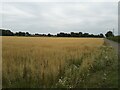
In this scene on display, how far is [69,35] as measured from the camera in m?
139

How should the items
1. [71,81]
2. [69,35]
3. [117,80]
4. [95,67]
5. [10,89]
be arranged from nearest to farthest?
[10,89] < [71,81] < [117,80] < [95,67] < [69,35]

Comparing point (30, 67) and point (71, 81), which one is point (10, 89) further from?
point (30, 67)

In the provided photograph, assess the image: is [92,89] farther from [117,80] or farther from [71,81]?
[117,80]

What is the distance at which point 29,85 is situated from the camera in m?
8.27

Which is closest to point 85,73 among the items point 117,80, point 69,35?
point 117,80

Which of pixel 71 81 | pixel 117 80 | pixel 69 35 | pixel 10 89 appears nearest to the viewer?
pixel 10 89

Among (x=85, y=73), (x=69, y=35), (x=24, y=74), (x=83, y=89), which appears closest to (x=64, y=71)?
(x=85, y=73)

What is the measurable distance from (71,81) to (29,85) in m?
1.49

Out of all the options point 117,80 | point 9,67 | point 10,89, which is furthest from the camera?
point 9,67

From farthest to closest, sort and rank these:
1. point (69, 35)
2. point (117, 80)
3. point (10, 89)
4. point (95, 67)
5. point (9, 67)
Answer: point (69, 35), point (95, 67), point (9, 67), point (117, 80), point (10, 89)

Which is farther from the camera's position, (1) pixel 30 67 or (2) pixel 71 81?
(1) pixel 30 67

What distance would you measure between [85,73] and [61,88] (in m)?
3.25

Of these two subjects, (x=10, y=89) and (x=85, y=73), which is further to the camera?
(x=85, y=73)

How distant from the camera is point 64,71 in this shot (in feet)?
35.6
